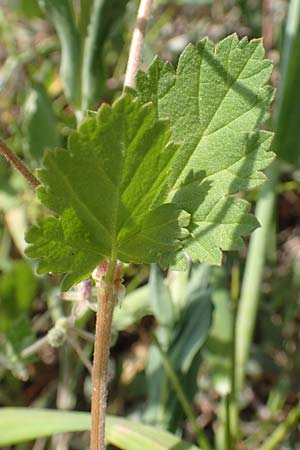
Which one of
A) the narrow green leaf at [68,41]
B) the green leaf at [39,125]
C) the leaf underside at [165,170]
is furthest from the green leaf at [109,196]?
the green leaf at [39,125]

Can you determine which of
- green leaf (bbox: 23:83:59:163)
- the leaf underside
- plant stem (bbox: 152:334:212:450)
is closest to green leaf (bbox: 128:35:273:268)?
the leaf underside

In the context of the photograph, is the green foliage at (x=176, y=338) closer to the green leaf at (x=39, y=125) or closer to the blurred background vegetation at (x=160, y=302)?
the blurred background vegetation at (x=160, y=302)

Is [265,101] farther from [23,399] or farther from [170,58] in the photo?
[170,58]

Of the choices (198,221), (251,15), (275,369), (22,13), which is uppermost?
(22,13)

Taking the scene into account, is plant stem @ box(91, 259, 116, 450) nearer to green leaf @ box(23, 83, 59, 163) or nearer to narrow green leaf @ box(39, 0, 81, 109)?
narrow green leaf @ box(39, 0, 81, 109)

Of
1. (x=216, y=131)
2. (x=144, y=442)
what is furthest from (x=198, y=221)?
(x=144, y=442)

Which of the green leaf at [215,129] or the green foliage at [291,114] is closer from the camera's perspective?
the green leaf at [215,129]
